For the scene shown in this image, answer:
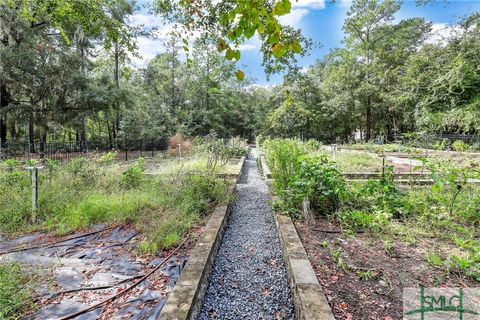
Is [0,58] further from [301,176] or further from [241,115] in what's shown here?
[241,115]

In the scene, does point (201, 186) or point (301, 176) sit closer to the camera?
point (301, 176)

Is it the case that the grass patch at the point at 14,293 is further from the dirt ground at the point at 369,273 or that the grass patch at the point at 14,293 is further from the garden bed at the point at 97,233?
the dirt ground at the point at 369,273

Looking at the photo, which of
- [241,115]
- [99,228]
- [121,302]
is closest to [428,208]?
[121,302]

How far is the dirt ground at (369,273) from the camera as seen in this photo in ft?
5.52

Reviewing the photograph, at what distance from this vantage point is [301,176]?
Result: 11.6ft

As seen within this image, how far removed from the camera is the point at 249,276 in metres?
2.38

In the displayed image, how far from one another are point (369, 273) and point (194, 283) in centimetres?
144

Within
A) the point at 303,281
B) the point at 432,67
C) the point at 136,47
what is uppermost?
the point at 432,67

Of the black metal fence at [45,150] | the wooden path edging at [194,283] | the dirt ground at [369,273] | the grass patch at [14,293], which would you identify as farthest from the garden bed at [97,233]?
the black metal fence at [45,150]

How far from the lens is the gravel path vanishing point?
1900mm

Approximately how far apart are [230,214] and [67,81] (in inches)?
461

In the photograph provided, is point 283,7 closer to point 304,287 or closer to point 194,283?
point 304,287

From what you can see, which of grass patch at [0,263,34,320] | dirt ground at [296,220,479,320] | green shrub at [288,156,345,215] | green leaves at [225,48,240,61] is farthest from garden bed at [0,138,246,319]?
green leaves at [225,48,240,61]

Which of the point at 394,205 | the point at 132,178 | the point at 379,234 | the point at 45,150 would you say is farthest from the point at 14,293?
the point at 45,150
